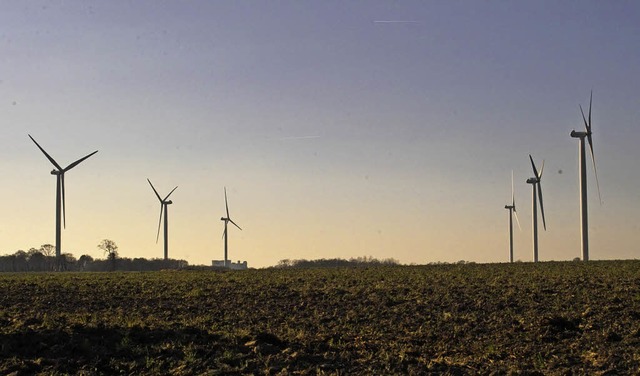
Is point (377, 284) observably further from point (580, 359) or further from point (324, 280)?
point (580, 359)

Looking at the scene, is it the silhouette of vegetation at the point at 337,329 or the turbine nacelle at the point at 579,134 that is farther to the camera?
A: the turbine nacelle at the point at 579,134

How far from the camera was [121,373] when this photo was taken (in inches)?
952

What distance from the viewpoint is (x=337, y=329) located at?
30.9 m

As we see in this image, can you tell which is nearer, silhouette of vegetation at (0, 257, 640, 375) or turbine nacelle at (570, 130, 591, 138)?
silhouette of vegetation at (0, 257, 640, 375)

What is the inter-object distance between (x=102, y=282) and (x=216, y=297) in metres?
15.2

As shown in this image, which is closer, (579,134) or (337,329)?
(337,329)

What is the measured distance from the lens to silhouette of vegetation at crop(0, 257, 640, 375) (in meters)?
24.4

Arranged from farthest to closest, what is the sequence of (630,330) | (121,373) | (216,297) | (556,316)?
(216,297), (556,316), (630,330), (121,373)

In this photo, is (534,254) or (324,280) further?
(534,254)

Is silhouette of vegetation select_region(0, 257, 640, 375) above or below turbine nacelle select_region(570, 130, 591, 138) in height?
below

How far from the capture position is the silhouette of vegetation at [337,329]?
24.4m

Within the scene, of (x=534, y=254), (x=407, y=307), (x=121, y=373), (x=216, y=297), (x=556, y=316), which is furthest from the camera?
(x=534, y=254)

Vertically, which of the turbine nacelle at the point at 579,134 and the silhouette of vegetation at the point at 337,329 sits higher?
the turbine nacelle at the point at 579,134

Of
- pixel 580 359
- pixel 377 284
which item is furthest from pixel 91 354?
pixel 377 284
